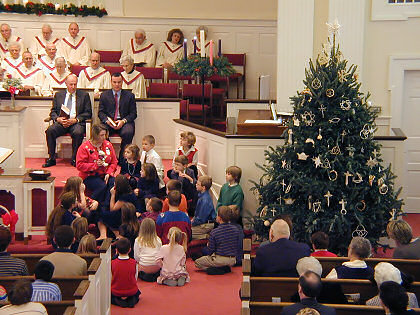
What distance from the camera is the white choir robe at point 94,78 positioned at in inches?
632

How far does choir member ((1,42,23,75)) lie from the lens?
1633 cm

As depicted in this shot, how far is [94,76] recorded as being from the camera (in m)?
16.1

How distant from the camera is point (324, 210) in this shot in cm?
1053

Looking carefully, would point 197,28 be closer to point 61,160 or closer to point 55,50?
point 55,50

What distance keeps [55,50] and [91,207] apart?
646cm

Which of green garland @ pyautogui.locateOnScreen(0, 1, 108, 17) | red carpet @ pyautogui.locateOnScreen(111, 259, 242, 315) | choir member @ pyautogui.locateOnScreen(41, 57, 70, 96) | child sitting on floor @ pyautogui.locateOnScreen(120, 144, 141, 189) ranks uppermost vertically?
green garland @ pyautogui.locateOnScreen(0, 1, 108, 17)

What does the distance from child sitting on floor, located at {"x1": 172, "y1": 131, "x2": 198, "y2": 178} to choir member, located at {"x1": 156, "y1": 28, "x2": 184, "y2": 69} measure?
578 cm

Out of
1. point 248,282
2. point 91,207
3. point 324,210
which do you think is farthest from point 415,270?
point 91,207

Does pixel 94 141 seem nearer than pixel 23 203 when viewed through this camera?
No

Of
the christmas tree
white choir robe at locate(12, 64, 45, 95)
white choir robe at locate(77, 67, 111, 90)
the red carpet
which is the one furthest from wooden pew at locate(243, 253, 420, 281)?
white choir robe at locate(12, 64, 45, 95)

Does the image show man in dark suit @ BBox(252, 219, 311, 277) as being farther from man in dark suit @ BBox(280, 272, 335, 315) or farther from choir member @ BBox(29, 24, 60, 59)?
choir member @ BBox(29, 24, 60, 59)

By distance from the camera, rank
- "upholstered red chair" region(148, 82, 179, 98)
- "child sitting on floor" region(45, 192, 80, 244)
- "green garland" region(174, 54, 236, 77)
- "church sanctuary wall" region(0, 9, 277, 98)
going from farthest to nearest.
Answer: "church sanctuary wall" region(0, 9, 277, 98), "upholstered red chair" region(148, 82, 179, 98), "green garland" region(174, 54, 236, 77), "child sitting on floor" region(45, 192, 80, 244)

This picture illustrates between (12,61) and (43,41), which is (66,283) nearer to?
(12,61)

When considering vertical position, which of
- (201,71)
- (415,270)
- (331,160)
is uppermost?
(201,71)
